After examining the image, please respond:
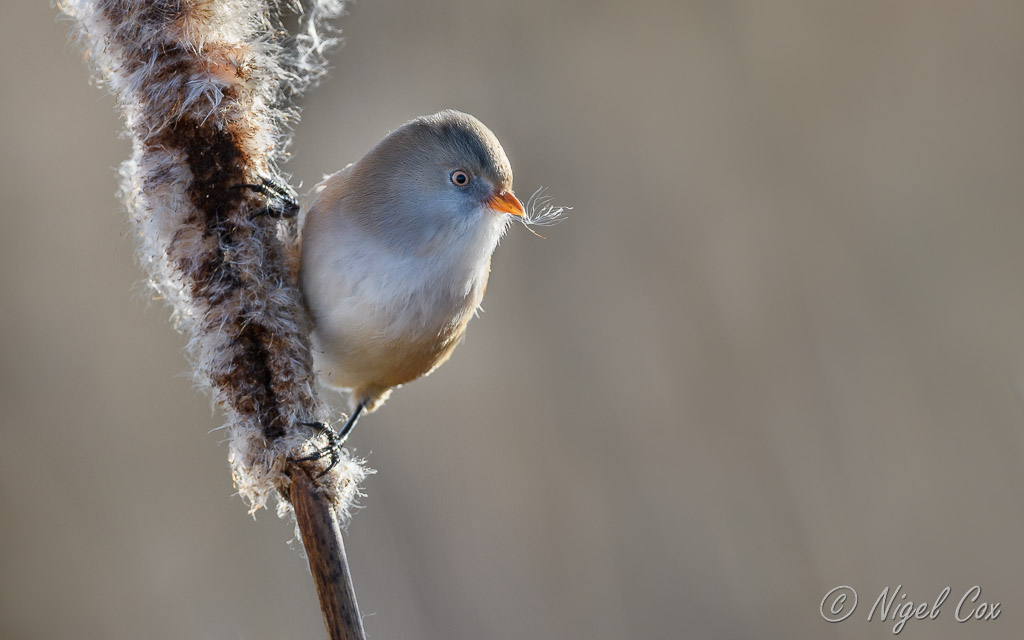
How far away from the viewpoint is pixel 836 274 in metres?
2.32

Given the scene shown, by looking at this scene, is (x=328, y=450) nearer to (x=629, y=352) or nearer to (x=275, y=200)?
(x=275, y=200)

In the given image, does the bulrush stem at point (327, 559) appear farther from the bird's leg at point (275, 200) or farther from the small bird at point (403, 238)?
the bird's leg at point (275, 200)

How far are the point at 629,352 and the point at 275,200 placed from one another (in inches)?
55.0

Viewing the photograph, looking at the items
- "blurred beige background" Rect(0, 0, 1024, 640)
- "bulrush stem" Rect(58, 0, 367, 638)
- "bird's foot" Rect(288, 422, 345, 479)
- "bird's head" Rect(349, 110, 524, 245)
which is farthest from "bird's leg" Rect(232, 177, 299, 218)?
"blurred beige background" Rect(0, 0, 1024, 640)

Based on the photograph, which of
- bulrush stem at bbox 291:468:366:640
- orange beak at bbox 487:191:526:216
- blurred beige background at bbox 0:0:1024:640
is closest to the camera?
bulrush stem at bbox 291:468:366:640

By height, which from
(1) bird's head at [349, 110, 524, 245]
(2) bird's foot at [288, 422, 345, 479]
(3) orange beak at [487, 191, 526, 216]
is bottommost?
(2) bird's foot at [288, 422, 345, 479]

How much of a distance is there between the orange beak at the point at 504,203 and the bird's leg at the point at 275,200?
341 mm

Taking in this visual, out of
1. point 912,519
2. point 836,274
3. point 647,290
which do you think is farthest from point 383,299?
point 912,519

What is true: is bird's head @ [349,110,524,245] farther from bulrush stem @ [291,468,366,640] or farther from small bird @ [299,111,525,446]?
bulrush stem @ [291,468,366,640]

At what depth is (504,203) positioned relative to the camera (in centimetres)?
125

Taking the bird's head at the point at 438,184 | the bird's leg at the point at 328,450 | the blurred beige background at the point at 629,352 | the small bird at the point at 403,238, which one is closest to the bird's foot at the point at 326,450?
the bird's leg at the point at 328,450

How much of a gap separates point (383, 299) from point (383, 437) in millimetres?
1139

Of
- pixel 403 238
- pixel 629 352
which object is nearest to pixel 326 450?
pixel 403 238

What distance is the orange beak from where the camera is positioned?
1.25 m
